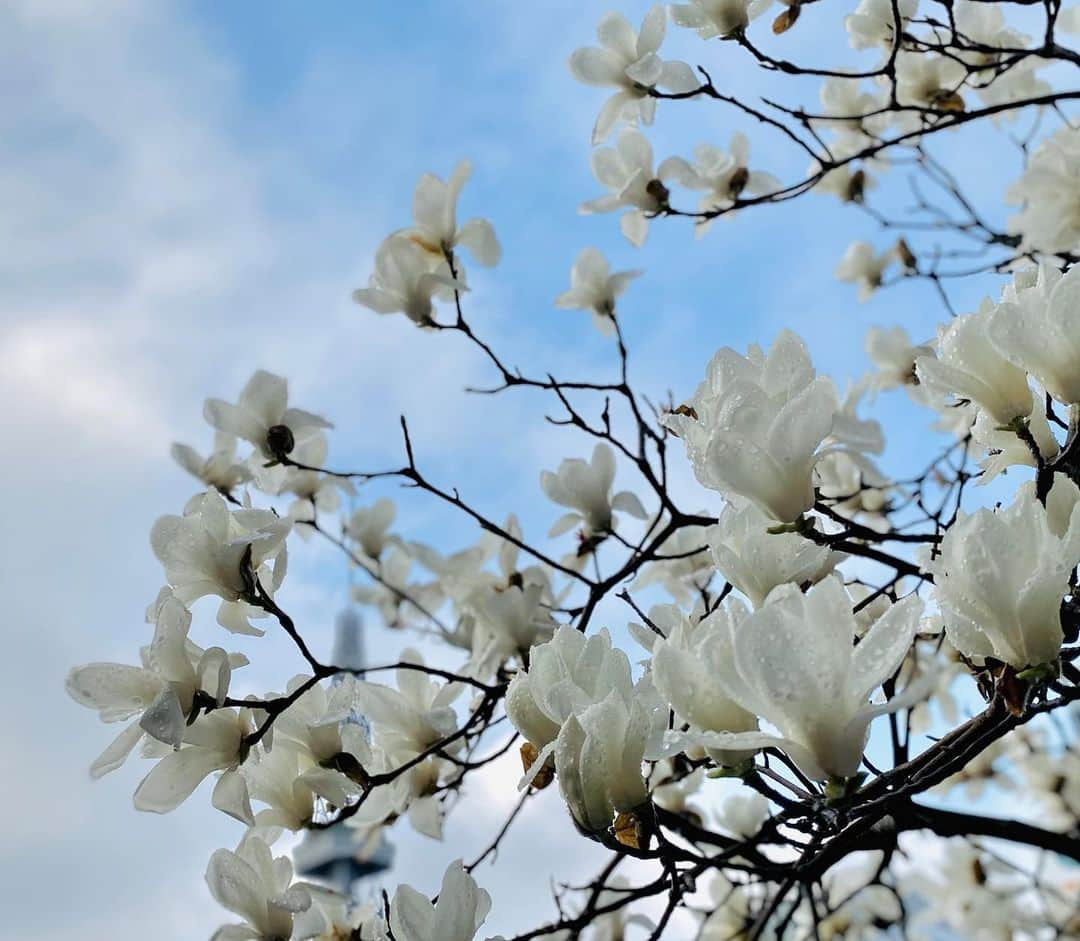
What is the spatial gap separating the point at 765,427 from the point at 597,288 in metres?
1.29

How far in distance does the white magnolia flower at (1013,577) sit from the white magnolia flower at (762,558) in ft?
0.38

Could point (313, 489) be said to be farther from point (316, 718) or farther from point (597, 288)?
point (316, 718)

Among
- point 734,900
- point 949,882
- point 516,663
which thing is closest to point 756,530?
point 516,663

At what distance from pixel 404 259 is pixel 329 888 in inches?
39.3

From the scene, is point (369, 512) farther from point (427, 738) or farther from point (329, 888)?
point (329, 888)

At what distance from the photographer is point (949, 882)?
3.12 metres

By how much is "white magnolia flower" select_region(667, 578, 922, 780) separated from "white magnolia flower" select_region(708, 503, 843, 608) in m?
0.14

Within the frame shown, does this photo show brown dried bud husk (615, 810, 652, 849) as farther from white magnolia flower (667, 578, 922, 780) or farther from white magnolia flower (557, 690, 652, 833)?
white magnolia flower (667, 578, 922, 780)

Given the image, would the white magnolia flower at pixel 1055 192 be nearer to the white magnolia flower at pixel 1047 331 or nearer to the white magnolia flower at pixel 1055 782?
the white magnolia flower at pixel 1047 331

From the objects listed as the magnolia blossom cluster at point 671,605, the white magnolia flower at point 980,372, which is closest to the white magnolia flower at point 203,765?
the magnolia blossom cluster at point 671,605

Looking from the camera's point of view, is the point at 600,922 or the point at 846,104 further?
the point at 846,104

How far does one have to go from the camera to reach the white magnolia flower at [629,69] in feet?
5.50

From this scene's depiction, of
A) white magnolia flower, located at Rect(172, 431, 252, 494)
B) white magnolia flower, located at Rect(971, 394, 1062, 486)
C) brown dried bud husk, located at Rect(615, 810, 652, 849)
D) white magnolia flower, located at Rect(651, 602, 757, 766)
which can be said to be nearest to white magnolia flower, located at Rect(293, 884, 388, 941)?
brown dried bud husk, located at Rect(615, 810, 652, 849)

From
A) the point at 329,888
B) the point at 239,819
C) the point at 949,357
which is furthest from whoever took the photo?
the point at 329,888
